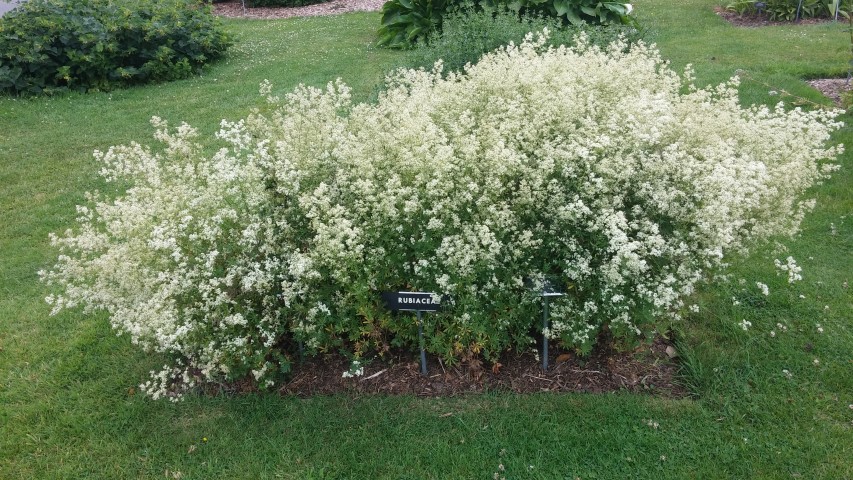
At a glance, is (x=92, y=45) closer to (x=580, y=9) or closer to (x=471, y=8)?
(x=471, y=8)

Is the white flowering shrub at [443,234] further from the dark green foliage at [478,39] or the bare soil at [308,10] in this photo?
the bare soil at [308,10]

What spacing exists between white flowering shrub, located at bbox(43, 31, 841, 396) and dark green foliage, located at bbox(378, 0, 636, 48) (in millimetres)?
5970

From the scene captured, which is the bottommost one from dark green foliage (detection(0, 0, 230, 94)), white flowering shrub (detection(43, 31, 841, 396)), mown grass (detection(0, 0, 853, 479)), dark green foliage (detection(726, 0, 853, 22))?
mown grass (detection(0, 0, 853, 479))

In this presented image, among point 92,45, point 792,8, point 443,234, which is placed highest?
point 792,8

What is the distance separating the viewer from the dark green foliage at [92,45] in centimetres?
983

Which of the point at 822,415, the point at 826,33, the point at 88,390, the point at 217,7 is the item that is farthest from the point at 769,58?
the point at 217,7

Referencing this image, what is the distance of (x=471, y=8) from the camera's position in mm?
10000

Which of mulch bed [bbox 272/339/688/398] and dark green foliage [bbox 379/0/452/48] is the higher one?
dark green foliage [bbox 379/0/452/48]

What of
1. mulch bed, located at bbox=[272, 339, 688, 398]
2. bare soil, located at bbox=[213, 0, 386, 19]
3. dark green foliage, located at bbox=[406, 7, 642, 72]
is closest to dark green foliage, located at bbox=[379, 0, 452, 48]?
dark green foliage, located at bbox=[406, 7, 642, 72]

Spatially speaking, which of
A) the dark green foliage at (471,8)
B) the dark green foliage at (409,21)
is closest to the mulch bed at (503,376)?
the dark green foliage at (471,8)

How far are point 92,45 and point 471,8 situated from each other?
617 cm

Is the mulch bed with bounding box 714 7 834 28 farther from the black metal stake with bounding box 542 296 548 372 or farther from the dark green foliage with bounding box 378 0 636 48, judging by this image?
the black metal stake with bounding box 542 296 548 372

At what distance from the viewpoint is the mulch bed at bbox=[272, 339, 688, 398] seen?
383 cm

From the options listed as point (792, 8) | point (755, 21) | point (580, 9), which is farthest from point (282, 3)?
point (792, 8)
